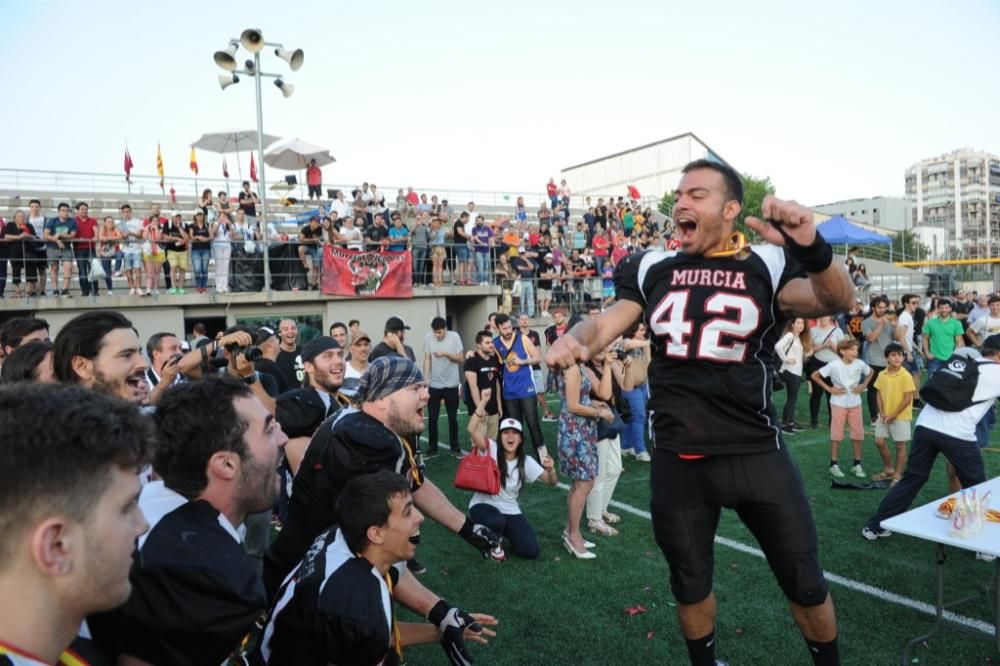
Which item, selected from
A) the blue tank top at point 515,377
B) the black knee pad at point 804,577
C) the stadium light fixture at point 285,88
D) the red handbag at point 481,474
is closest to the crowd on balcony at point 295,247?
the stadium light fixture at point 285,88

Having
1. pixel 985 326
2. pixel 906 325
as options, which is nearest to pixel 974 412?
pixel 906 325

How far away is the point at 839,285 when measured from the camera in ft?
8.13

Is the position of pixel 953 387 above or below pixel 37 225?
below

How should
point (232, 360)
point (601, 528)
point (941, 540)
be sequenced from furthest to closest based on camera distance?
point (601, 528), point (232, 360), point (941, 540)

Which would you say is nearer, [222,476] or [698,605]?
[222,476]

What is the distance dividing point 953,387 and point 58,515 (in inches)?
245

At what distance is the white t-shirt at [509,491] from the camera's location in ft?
20.7

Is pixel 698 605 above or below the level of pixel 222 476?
below

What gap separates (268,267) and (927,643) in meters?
14.2

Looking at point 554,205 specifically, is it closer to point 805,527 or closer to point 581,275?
point 581,275

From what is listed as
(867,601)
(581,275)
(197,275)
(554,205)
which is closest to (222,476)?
(867,601)

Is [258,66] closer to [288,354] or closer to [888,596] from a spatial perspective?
[288,354]

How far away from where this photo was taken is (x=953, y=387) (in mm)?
5605

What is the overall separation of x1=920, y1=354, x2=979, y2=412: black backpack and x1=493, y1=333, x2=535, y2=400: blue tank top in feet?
17.1
